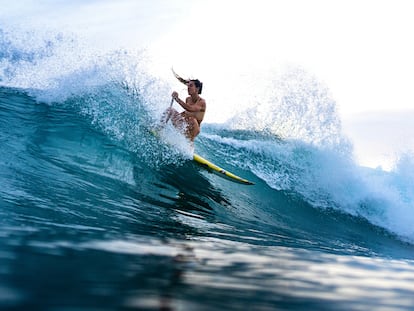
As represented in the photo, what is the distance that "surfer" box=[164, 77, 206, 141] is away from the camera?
Result: 728 centimetres

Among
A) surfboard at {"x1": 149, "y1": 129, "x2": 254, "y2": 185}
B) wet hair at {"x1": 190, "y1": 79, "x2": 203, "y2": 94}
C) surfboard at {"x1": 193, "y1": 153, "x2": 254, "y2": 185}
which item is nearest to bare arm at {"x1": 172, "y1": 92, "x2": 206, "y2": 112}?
wet hair at {"x1": 190, "y1": 79, "x2": 203, "y2": 94}

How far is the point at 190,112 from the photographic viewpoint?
24.2ft

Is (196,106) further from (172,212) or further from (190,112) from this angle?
(172,212)

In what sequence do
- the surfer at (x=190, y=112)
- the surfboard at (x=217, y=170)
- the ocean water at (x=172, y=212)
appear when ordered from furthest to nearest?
the surfboard at (x=217, y=170)
the surfer at (x=190, y=112)
the ocean water at (x=172, y=212)

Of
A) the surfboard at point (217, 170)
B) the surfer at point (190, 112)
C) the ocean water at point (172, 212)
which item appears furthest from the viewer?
the surfboard at point (217, 170)

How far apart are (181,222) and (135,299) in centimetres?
261

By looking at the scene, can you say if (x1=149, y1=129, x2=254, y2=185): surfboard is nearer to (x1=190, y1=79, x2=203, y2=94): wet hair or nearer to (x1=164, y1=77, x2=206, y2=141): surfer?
(x1=164, y1=77, x2=206, y2=141): surfer

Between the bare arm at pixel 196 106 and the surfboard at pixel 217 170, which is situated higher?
the bare arm at pixel 196 106

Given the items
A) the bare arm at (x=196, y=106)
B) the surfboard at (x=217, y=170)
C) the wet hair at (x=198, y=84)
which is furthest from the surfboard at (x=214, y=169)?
the wet hair at (x=198, y=84)

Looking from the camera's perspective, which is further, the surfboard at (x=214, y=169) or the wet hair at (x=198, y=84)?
the wet hair at (x=198, y=84)

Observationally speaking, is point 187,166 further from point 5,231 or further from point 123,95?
point 5,231

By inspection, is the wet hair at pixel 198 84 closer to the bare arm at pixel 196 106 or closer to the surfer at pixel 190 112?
the surfer at pixel 190 112

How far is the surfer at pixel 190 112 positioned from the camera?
7.28 metres

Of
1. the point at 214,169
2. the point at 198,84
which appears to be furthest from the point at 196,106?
the point at 214,169
